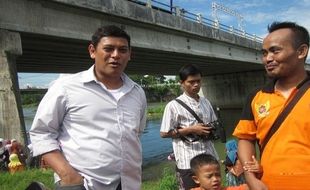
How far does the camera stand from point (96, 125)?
2.69 m

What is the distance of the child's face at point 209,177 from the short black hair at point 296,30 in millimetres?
1382

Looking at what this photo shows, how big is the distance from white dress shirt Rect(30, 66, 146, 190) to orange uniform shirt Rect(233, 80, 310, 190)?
2.70 feet

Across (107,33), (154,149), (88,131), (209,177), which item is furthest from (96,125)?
(154,149)

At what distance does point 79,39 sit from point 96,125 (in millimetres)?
11080

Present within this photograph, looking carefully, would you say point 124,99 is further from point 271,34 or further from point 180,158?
point 180,158

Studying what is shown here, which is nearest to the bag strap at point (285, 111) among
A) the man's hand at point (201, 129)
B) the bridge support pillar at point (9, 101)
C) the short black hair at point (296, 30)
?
the short black hair at point (296, 30)

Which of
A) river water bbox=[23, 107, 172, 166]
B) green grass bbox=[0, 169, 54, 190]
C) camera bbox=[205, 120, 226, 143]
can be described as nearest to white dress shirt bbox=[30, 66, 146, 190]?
camera bbox=[205, 120, 226, 143]

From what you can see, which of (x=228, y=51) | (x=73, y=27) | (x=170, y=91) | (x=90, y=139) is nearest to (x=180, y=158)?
(x=90, y=139)

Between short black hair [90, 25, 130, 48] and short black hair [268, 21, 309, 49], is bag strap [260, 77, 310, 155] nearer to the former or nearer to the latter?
short black hair [268, 21, 309, 49]

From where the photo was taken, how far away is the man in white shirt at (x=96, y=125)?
2639 mm

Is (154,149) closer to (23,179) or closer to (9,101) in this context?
(9,101)

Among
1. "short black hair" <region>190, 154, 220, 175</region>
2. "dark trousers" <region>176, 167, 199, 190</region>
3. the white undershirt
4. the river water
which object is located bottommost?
the river water

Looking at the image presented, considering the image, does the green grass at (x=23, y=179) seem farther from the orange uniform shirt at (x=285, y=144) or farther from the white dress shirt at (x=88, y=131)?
the orange uniform shirt at (x=285, y=144)

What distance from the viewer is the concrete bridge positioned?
1024 centimetres
